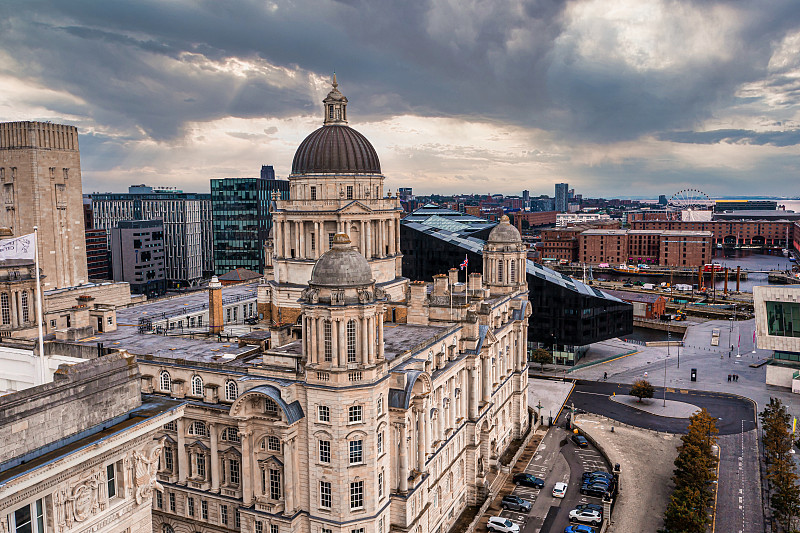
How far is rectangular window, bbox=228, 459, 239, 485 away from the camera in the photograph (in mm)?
56656

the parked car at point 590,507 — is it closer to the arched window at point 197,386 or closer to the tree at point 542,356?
the arched window at point 197,386

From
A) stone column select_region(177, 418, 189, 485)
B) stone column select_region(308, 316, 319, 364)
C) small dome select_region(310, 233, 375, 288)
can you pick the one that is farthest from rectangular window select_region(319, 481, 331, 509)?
small dome select_region(310, 233, 375, 288)

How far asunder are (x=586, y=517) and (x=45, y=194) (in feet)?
316

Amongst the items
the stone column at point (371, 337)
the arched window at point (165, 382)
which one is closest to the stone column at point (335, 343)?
the stone column at point (371, 337)

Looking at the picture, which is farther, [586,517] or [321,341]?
[586,517]

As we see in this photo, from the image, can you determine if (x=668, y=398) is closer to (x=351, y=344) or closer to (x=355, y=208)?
(x=355, y=208)

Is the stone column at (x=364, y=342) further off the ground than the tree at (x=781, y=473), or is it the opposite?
the stone column at (x=364, y=342)

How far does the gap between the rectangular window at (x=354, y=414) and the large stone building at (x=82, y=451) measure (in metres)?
18.1

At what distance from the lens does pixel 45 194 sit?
10312 centimetres

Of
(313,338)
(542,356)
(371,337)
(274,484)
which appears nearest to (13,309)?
(274,484)

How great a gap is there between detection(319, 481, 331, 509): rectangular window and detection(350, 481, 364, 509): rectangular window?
191 centimetres

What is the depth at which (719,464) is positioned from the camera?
3147 inches

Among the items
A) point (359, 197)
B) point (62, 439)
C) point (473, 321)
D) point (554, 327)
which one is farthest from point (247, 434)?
point (554, 327)

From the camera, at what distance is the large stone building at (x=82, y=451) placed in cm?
2647
